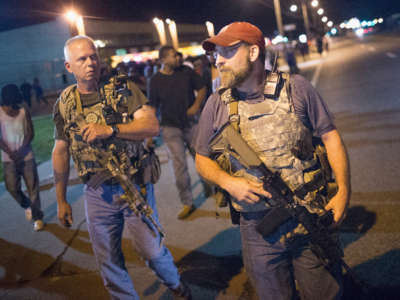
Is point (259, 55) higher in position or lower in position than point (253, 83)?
higher

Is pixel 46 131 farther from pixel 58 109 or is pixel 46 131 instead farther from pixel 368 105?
pixel 58 109

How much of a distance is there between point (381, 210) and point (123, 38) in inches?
1364

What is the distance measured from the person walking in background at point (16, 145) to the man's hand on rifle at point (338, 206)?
4.69m

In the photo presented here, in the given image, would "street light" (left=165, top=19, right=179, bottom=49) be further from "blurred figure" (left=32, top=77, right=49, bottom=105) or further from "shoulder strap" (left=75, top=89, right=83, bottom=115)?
"shoulder strap" (left=75, top=89, right=83, bottom=115)

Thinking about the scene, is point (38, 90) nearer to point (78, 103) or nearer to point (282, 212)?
point (78, 103)

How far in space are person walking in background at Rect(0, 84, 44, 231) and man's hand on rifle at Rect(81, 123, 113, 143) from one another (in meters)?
3.31

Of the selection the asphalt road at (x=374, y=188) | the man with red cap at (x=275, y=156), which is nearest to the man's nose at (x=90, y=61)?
the man with red cap at (x=275, y=156)

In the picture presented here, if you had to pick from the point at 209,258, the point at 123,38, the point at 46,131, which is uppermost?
the point at 123,38

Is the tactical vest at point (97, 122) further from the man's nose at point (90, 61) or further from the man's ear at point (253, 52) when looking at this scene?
the man's ear at point (253, 52)

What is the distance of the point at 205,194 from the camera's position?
567 cm

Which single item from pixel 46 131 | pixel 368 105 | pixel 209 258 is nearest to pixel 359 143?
pixel 368 105

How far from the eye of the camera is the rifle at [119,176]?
107 inches

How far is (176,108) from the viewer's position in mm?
4945

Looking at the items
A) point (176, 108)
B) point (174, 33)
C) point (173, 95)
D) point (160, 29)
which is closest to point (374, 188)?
point (176, 108)
